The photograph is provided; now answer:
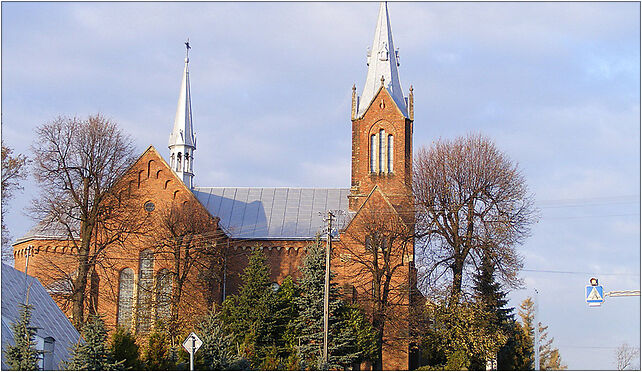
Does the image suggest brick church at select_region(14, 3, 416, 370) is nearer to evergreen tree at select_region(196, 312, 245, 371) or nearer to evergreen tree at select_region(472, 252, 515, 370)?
evergreen tree at select_region(472, 252, 515, 370)

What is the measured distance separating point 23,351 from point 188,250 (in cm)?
2395

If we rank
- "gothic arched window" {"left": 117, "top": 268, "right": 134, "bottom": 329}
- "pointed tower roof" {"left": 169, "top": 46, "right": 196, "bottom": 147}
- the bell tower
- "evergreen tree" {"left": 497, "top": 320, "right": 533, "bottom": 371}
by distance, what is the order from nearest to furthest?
"gothic arched window" {"left": 117, "top": 268, "right": 134, "bottom": 329} → "evergreen tree" {"left": 497, "top": 320, "right": 533, "bottom": 371} → the bell tower → "pointed tower roof" {"left": 169, "top": 46, "right": 196, "bottom": 147}

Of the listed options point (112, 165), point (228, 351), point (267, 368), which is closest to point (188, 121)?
point (112, 165)

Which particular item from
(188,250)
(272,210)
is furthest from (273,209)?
(188,250)

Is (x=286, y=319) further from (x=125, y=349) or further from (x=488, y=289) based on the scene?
(x=125, y=349)

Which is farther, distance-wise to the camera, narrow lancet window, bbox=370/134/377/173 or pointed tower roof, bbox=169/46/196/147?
pointed tower roof, bbox=169/46/196/147

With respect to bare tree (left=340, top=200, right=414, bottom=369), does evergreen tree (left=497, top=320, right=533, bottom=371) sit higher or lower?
lower

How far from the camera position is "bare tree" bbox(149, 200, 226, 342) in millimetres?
47531

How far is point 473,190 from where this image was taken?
43.9m

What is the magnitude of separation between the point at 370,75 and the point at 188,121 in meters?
14.1

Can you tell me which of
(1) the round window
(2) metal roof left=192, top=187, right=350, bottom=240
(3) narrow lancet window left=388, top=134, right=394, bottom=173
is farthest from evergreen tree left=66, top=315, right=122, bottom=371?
(3) narrow lancet window left=388, top=134, right=394, bottom=173

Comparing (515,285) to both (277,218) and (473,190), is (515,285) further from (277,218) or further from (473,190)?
(277,218)

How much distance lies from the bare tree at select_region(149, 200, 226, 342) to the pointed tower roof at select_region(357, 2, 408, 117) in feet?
45.6

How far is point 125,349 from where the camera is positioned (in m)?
27.8
